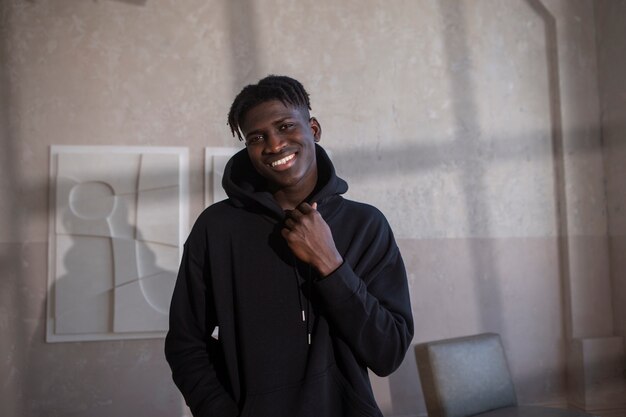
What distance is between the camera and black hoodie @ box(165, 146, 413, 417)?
1.15 meters

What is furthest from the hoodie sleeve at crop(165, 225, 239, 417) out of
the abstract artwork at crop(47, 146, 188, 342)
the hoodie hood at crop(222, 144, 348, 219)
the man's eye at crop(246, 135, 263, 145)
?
the abstract artwork at crop(47, 146, 188, 342)

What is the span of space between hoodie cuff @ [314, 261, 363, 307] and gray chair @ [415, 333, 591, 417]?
190cm

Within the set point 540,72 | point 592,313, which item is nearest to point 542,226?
point 592,313

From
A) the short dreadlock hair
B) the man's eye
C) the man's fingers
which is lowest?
the man's fingers

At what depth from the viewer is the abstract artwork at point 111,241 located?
3582 mm

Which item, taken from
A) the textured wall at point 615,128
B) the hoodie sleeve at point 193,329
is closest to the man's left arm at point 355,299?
the hoodie sleeve at point 193,329

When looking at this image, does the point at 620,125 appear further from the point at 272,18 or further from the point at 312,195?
the point at 312,195

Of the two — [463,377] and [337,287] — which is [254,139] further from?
[463,377]

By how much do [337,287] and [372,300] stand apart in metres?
0.10

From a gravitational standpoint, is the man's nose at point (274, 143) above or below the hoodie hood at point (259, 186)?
above

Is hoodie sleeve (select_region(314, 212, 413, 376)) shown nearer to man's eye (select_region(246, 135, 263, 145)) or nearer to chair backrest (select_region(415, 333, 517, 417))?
man's eye (select_region(246, 135, 263, 145))

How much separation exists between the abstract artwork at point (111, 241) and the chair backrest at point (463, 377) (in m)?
1.77

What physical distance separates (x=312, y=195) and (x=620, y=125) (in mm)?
3647

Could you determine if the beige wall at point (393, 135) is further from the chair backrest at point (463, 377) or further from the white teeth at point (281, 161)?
the white teeth at point (281, 161)
